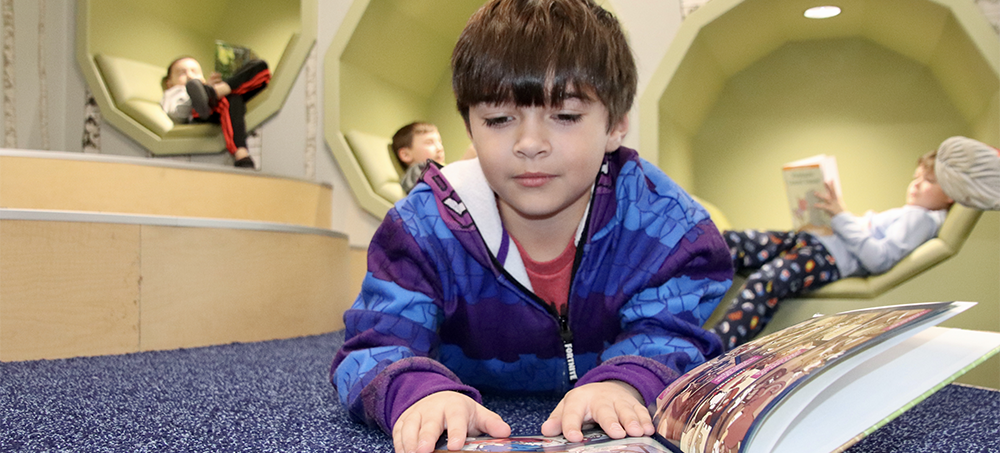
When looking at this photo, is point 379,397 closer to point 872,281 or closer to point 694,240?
point 694,240

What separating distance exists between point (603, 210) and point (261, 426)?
414mm

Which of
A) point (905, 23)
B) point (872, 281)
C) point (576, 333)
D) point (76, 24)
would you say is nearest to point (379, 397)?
point (576, 333)

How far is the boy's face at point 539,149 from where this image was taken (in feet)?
2.17

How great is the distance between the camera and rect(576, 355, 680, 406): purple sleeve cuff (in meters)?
0.56

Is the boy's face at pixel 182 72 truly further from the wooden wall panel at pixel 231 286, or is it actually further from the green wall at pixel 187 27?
the wooden wall panel at pixel 231 286

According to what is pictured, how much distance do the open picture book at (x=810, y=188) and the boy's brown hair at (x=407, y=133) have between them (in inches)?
47.0

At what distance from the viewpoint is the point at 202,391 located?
81 cm

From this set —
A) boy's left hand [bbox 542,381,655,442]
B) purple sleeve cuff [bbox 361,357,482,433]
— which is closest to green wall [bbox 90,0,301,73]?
purple sleeve cuff [bbox 361,357,482,433]

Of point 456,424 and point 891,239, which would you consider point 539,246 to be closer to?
point 456,424

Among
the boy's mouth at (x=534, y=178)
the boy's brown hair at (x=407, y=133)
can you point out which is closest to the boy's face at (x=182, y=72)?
the boy's brown hair at (x=407, y=133)

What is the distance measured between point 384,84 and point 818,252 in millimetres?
1642

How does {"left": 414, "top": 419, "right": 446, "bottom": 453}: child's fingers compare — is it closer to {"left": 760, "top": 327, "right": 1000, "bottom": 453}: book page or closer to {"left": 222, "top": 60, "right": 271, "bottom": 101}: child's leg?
{"left": 760, "top": 327, "right": 1000, "bottom": 453}: book page

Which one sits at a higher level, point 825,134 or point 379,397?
point 825,134

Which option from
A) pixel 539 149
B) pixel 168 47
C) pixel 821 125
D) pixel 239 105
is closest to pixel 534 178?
pixel 539 149
